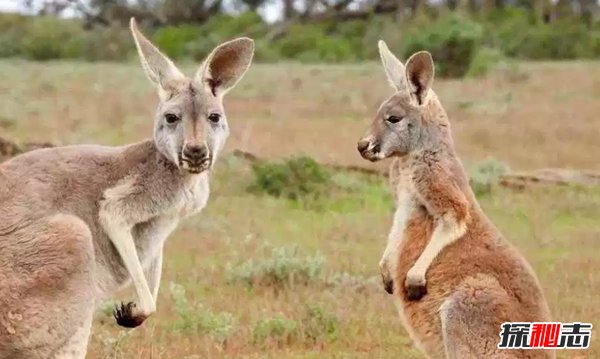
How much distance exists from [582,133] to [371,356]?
10379mm

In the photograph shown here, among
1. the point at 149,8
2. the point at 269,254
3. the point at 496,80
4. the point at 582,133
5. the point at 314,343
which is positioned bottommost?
the point at 149,8

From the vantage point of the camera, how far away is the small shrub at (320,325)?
7047 millimetres

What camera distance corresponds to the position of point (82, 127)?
55.0 feet

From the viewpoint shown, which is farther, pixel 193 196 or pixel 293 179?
pixel 293 179

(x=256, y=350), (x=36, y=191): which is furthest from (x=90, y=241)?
(x=256, y=350)

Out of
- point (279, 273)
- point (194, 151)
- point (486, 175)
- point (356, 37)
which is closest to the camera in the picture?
point (194, 151)

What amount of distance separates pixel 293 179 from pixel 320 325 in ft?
16.8

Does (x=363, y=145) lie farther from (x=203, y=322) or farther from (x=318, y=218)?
(x=318, y=218)

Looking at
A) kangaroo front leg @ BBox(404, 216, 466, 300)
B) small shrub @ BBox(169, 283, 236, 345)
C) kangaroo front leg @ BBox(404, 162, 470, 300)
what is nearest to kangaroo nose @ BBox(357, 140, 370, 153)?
kangaroo front leg @ BBox(404, 162, 470, 300)

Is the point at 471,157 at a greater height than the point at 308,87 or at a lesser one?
greater

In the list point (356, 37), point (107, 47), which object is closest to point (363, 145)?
point (107, 47)

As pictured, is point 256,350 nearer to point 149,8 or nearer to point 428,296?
point 428,296

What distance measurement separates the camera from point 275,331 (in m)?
7.04

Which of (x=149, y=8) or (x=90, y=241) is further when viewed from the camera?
(x=149, y=8)
